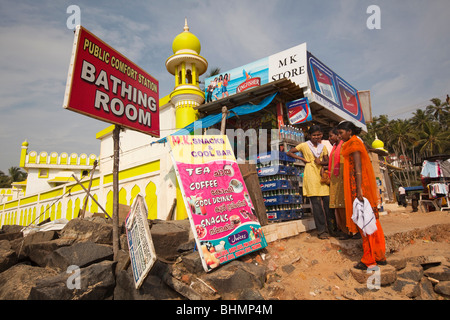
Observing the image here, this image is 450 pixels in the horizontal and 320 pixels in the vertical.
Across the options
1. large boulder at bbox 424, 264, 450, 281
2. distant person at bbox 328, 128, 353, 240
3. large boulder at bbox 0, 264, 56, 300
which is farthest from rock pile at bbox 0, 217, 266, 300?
large boulder at bbox 424, 264, 450, 281

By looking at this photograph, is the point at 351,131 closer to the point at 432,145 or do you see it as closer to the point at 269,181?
the point at 269,181

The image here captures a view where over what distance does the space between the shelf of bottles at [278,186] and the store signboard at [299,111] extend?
3213mm

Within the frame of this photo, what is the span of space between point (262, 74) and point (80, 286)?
28.0 ft

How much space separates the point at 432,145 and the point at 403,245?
151ft

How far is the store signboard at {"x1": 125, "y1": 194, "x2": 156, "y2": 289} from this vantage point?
2691 millimetres

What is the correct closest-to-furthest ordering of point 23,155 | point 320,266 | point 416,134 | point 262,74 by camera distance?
point 320,266, point 262,74, point 23,155, point 416,134

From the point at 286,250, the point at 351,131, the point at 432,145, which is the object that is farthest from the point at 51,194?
the point at 432,145

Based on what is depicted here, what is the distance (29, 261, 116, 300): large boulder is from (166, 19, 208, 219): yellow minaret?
7264 mm

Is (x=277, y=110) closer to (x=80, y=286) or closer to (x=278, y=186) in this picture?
(x=278, y=186)

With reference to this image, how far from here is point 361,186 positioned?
3.25 metres

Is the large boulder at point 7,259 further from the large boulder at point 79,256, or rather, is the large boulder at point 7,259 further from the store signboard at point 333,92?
the store signboard at point 333,92

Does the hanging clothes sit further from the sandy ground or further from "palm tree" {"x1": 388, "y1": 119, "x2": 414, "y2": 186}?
"palm tree" {"x1": 388, "y1": 119, "x2": 414, "y2": 186}

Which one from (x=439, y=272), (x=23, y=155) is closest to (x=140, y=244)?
(x=439, y=272)

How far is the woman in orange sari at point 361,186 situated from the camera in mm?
3111
